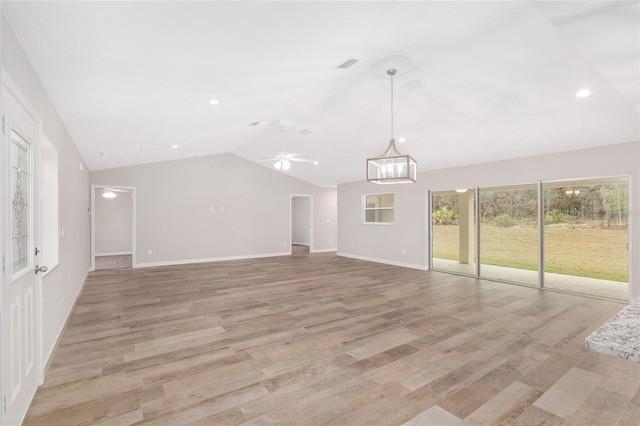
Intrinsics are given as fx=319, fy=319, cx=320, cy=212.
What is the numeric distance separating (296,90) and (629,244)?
5.43m

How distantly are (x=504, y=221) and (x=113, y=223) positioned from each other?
11.0 m

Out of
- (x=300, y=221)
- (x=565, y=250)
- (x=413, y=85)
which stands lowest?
(x=565, y=250)

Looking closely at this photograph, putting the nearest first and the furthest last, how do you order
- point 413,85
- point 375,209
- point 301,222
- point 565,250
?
point 413,85
point 565,250
point 375,209
point 301,222

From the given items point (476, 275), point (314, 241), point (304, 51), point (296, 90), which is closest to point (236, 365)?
point (304, 51)

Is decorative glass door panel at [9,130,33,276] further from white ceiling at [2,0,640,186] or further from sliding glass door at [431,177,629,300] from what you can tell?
sliding glass door at [431,177,629,300]

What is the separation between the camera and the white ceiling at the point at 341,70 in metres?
2.05

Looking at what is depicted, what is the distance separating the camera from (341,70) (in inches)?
143

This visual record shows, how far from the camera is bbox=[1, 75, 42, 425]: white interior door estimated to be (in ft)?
5.90

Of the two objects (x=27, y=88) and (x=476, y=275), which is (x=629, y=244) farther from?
(x=27, y=88)

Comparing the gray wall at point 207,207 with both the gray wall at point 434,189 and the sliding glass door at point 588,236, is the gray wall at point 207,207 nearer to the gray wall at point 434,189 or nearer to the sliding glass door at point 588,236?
the gray wall at point 434,189

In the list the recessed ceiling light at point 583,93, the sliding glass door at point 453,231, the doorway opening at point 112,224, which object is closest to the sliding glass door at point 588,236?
the sliding glass door at point 453,231

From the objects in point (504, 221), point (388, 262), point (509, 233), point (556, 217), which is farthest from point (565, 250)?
point (388, 262)

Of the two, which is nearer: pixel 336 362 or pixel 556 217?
pixel 336 362

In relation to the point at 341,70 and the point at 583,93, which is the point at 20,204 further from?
the point at 583,93
